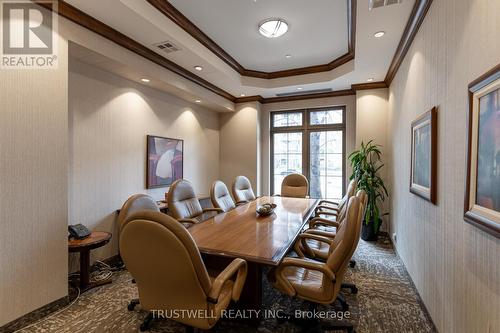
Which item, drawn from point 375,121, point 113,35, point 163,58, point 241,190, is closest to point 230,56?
point 163,58

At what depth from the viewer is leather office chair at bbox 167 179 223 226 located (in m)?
2.94

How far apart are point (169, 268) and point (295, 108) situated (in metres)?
5.08

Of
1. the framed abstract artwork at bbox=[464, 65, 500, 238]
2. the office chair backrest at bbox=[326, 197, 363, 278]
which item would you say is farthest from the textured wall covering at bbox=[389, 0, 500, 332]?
the office chair backrest at bbox=[326, 197, 363, 278]

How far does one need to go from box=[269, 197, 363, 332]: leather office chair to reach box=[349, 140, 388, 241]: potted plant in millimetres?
2749

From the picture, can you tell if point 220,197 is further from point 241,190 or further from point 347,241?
point 347,241

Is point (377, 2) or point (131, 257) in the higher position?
point (377, 2)

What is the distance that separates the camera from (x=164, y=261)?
133 cm

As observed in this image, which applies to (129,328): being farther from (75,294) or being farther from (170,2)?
(170,2)

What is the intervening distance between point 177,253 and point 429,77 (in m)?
2.51

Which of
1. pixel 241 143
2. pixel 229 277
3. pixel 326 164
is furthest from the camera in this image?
pixel 241 143

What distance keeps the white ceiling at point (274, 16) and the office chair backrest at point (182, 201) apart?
2091 millimetres

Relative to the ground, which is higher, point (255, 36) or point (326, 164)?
point (255, 36)

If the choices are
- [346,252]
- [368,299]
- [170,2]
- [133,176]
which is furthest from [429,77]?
[133,176]

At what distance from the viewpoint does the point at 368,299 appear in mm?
2457
